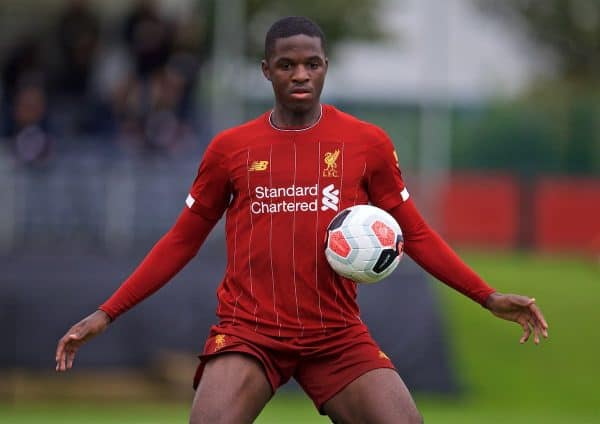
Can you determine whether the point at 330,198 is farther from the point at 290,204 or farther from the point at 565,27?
the point at 565,27

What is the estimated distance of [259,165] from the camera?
611cm

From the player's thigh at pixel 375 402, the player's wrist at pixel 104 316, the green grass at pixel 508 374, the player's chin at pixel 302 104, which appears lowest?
the green grass at pixel 508 374

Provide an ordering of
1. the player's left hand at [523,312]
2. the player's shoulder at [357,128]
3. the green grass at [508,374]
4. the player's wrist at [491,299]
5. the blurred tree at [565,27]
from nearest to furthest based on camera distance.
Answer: the player's left hand at [523,312], the player's wrist at [491,299], the player's shoulder at [357,128], the green grass at [508,374], the blurred tree at [565,27]

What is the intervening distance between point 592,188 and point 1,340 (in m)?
13.1

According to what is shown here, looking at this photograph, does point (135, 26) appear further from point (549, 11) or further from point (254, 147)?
point (549, 11)

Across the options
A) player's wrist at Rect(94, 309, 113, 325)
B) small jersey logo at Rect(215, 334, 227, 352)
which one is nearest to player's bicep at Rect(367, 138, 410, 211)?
small jersey logo at Rect(215, 334, 227, 352)

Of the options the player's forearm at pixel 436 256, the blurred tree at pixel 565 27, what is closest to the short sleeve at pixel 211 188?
the player's forearm at pixel 436 256

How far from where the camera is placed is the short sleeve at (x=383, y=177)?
6.18 m

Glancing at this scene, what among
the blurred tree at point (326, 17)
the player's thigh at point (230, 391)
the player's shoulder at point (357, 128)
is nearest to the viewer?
the player's thigh at point (230, 391)

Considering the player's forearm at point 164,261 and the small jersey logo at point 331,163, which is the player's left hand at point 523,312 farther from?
the player's forearm at point 164,261

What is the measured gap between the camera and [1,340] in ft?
48.1

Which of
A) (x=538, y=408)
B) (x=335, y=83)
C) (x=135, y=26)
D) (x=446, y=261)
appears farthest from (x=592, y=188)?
(x=446, y=261)

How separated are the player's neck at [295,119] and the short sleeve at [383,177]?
11.5 inches

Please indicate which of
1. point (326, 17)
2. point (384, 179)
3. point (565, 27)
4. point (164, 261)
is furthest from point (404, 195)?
point (565, 27)
